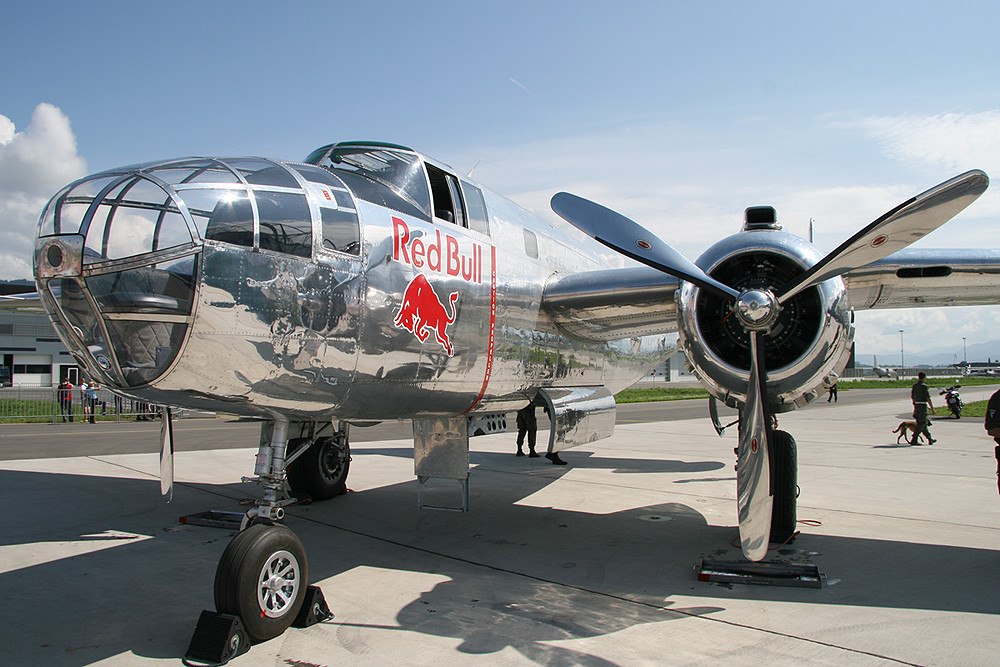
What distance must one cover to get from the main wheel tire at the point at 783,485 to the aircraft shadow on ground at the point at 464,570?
0.22m

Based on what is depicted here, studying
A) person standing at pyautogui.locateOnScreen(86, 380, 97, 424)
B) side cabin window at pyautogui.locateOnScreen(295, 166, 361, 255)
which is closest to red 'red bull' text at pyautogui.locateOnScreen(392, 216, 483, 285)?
side cabin window at pyautogui.locateOnScreen(295, 166, 361, 255)

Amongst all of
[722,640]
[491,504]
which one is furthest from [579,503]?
[722,640]

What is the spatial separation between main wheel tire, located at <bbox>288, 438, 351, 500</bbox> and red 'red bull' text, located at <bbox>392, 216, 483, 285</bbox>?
14.4 feet

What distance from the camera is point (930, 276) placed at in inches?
249

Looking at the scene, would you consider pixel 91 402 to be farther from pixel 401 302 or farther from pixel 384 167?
pixel 401 302

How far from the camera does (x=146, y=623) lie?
181 inches

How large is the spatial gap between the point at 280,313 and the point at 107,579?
3.25 meters

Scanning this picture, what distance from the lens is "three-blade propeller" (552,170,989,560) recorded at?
186 inches

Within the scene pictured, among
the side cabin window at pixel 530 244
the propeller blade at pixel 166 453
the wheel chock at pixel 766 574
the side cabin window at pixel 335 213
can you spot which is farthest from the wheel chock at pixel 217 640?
the side cabin window at pixel 530 244

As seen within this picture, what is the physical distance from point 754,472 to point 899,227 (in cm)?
214

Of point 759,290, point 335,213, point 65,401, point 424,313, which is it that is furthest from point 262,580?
point 65,401

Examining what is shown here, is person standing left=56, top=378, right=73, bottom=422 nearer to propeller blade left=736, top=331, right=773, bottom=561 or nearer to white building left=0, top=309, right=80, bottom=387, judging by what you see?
propeller blade left=736, top=331, right=773, bottom=561

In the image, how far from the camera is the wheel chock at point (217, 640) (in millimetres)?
3938

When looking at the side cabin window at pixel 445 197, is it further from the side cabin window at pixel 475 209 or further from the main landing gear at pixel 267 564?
the main landing gear at pixel 267 564
